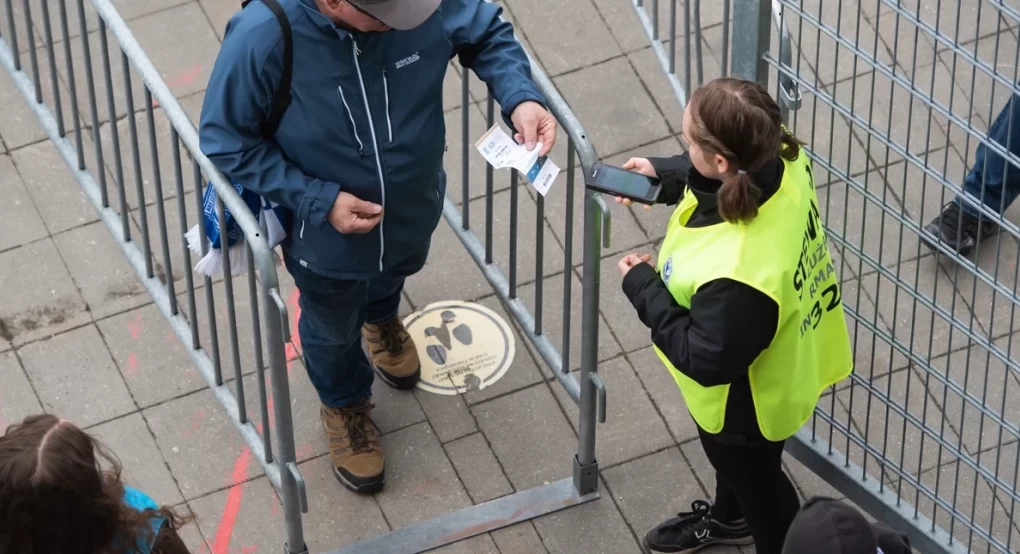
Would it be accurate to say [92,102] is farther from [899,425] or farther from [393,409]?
[899,425]

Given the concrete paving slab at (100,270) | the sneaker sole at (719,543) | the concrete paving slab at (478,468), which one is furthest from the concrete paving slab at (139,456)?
the sneaker sole at (719,543)

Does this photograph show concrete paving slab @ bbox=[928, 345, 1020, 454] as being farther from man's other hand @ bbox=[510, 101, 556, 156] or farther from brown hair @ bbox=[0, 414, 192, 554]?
brown hair @ bbox=[0, 414, 192, 554]

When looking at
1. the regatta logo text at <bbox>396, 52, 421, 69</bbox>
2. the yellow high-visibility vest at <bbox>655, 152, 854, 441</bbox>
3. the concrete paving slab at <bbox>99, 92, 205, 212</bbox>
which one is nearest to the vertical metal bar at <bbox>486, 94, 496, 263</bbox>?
the regatta logo text at <bbox>396, 52, 421, 69</bbox>

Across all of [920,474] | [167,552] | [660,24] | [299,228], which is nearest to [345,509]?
[299,228]

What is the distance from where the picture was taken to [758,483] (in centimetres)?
402

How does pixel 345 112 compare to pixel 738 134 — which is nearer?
pixel 738 134

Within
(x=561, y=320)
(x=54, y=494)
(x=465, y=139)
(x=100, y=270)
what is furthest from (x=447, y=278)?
(x=54, y=494)

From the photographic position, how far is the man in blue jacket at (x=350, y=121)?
3.62 m

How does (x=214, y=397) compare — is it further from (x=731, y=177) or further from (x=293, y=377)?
(x=731, y=177)

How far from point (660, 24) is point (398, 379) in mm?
1844

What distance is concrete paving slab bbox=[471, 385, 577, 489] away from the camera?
4.68m

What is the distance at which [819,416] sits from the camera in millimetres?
4699

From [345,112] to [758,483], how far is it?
1.49 m

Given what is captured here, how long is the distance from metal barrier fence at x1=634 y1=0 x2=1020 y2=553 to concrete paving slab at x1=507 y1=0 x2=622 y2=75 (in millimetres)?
247
